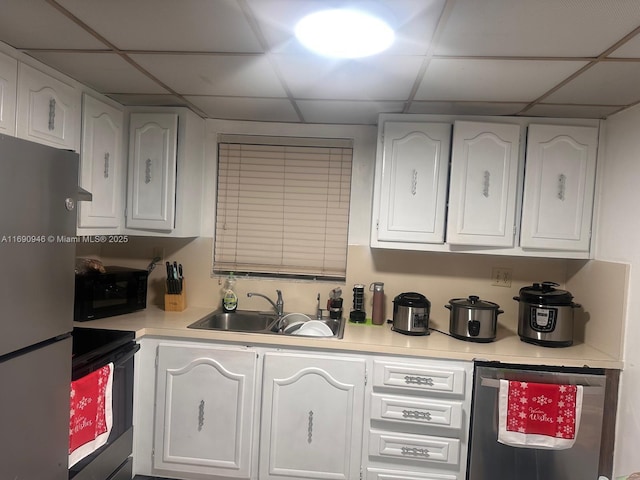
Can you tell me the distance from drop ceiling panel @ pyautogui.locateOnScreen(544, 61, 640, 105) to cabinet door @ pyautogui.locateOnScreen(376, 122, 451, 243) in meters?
0.56

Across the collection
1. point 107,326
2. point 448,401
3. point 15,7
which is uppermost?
point 15,7

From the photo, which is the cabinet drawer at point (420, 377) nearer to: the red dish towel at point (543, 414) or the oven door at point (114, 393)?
the red dish towel at point (543, 414)

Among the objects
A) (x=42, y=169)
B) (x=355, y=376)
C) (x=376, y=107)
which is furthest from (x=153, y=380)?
(x=376, y=107)

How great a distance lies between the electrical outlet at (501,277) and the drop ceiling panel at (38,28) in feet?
7.43

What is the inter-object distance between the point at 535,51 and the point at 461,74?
0.95 ft

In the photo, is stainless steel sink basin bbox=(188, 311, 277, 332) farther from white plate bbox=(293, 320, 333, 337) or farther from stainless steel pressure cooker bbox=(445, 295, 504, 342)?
stainless steel pressure cooker bbox=(445, 295, 504, 342)

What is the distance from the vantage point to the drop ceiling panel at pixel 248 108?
7.03ft

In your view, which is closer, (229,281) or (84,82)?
(84,82)

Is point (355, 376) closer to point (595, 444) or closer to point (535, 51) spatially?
point (595, 444)

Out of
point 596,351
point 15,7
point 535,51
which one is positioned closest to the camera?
point 15,7

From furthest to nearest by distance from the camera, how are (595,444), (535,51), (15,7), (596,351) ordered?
(596,351)
(595,444)
(535,51)
(15,7)

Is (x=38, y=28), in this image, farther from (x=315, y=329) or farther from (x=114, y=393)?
(x=315, y=329)

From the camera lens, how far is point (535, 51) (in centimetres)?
140

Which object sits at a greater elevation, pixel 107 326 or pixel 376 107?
pixel 376 107
